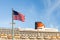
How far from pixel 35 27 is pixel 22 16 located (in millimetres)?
73728

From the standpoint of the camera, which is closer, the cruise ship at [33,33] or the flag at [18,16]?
the flag at [18,16]

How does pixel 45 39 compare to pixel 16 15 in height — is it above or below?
below

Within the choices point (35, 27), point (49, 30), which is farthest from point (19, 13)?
point (35, 27)

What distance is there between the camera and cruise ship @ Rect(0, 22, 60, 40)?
63719 millimetres

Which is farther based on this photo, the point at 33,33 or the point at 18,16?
the point at 33,33

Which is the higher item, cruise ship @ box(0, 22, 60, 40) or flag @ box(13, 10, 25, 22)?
flag @ box(13, 10, 25, 22)

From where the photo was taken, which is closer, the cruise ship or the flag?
the flag

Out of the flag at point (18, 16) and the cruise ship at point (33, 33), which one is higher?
the flag at point (18, 16)

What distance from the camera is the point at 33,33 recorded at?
9100 centimetres

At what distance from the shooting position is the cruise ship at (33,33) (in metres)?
63.7

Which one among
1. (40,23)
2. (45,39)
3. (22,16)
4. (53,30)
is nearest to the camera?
(22,16)

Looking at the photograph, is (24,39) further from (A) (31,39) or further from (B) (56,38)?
(B) (56,38)

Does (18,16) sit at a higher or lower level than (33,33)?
higher

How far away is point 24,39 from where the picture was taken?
2495 inches
